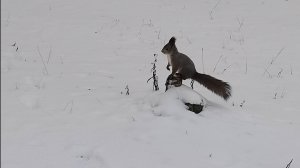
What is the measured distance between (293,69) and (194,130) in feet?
10.4

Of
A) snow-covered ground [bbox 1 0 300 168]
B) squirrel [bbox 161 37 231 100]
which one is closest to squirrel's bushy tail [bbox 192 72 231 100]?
squirrel [bbox 161 37 231 100]

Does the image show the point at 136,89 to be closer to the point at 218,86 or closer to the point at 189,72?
the point at 189,72

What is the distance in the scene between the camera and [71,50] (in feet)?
24.9

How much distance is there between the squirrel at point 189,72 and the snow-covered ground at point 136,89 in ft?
0.97

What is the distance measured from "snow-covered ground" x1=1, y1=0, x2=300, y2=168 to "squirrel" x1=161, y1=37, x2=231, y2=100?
294 mm

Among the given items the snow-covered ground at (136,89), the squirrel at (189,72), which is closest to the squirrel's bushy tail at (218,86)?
the squirrel at (189,72)

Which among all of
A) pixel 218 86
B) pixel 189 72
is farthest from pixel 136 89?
pixel 218 86

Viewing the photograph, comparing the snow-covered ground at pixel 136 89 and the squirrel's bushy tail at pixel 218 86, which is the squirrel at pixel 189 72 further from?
the snow-covered ground at pixel 136 89

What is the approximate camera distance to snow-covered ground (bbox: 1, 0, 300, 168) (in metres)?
4.37

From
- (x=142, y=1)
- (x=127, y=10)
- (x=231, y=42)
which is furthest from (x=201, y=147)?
(x=142, y=1)

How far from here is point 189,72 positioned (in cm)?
514

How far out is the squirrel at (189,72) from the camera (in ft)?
16.5

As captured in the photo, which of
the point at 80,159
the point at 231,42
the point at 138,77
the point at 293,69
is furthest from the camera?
the point at 231,42

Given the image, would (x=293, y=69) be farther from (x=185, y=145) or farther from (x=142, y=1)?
(x=142, y=1)
